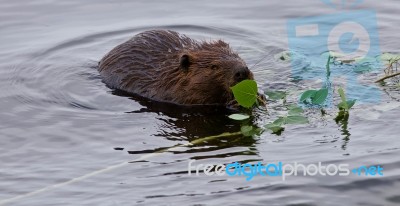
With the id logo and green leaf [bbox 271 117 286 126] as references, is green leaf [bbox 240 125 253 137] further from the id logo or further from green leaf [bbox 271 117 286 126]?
the id logo

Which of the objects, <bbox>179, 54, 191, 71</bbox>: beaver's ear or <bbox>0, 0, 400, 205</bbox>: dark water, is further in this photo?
<bbox>179, 54, 191, 71</bbox>: beaver's ear

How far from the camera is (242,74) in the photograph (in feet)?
22.2

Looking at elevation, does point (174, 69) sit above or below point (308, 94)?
above

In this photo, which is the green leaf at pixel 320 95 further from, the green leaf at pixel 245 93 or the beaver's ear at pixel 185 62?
the beaver's ear at pixel 185 62

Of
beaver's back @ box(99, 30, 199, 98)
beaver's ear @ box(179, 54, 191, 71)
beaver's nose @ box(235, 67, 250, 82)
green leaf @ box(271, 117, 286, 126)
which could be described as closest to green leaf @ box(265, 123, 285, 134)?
green leaf @ box(271, 117, 286, 126)

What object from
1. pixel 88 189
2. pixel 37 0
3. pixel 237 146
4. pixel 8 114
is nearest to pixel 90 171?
pixel 88 189

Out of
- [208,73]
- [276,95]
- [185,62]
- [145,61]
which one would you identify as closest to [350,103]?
[276,95]

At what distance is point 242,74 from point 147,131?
2.80 ft

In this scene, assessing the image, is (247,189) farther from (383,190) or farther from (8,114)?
(8,114)

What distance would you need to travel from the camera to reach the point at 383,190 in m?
5.29

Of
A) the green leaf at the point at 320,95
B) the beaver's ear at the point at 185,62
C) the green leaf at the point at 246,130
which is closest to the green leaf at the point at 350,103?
the green leaf at the point at 320,95

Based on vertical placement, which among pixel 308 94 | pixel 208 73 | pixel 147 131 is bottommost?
pixel 147 131

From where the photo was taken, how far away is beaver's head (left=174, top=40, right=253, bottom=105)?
695 centimetres

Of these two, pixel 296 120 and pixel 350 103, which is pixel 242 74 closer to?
pixel 296 120
